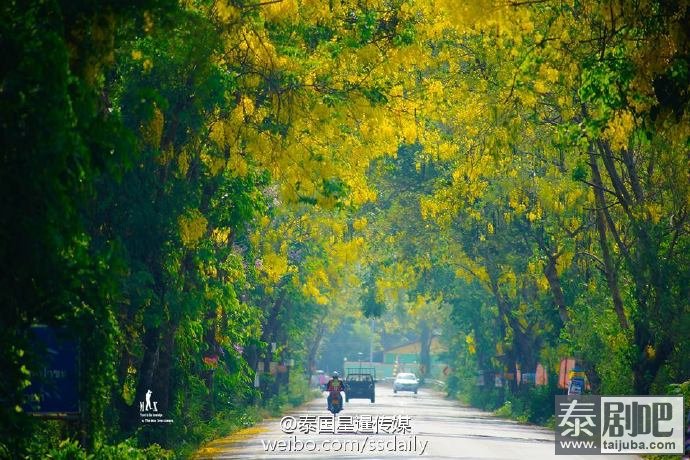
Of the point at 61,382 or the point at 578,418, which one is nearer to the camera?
the point at 61,382

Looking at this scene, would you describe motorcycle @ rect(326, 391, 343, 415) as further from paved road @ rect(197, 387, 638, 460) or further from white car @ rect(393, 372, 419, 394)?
white car @ rect(393, 372, 419, 394)

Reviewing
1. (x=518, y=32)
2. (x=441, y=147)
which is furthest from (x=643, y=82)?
(x=441, y=147)

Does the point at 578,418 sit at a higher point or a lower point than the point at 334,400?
lower

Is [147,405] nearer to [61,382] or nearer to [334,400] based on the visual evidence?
[61,382]

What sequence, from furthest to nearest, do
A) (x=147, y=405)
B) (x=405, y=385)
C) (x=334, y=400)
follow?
1. (x=405, y=385)
2. (x=334, y=400)
3. (x=147, y=405)

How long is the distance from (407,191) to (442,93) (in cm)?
2283

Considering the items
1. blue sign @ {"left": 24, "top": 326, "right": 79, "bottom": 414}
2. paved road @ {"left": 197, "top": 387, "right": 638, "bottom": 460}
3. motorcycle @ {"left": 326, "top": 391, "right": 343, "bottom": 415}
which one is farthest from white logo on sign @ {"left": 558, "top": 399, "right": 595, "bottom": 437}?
blue sign @ {"left": 24, "top": 326, "right": 79, "bottom": 414}

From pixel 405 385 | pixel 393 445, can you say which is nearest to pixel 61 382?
pixel 393 445

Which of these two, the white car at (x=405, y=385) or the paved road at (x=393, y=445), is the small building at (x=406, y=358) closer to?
the white car at (x=405, y=385)

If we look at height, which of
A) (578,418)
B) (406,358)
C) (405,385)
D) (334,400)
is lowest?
(578,418)

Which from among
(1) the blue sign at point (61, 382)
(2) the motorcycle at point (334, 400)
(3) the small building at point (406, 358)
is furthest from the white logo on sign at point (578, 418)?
(3) the small building at point (406, 358)

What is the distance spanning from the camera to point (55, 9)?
13.0 metres

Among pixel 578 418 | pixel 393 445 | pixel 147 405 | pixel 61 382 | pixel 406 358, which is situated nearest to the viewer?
pixel 61 382

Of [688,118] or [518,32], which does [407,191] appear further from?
[688,118]
